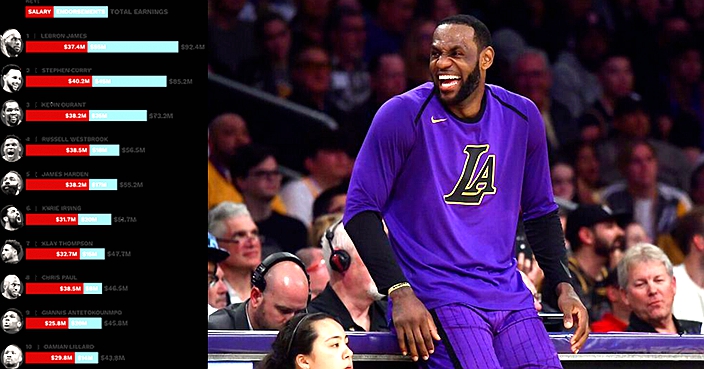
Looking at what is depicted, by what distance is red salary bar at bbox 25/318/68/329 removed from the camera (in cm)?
386

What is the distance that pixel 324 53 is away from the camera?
905 cm

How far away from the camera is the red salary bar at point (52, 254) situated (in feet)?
12.7

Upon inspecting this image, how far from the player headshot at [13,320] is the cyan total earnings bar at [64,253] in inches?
6.8

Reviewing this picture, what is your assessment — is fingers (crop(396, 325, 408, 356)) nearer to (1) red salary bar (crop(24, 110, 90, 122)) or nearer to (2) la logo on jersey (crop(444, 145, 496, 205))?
(2) la logo on jersey (crop(444, 145, 496, 205))

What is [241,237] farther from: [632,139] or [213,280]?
[632,139]

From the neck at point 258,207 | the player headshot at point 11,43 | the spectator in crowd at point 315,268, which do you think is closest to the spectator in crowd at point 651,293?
the spectator in crowd at point 315,268

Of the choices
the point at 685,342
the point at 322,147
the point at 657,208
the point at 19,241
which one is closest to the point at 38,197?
the point at 19,241

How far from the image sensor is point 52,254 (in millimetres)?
3883

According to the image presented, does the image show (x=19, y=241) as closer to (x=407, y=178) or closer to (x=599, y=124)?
(x=407, y=178)

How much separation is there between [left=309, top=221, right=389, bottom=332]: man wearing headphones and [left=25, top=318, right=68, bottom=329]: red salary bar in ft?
5.09

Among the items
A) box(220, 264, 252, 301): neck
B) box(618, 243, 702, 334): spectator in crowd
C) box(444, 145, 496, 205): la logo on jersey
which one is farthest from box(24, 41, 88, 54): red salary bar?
box(618, 243, 702, 334): spectator in crowd

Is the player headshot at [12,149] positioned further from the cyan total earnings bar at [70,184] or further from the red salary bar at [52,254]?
the red salary bar at [52,254]

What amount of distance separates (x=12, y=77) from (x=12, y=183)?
1.10 feet

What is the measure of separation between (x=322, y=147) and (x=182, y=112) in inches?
178
